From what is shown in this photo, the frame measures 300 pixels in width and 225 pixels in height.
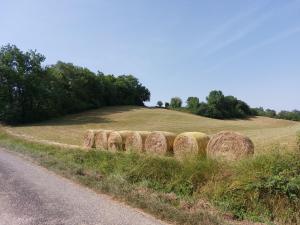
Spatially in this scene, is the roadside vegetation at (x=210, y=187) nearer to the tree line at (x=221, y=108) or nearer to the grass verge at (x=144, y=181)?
the grass verge at (x=144, y=181)

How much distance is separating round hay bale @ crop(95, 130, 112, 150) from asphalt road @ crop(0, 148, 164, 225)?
1297 centimetres

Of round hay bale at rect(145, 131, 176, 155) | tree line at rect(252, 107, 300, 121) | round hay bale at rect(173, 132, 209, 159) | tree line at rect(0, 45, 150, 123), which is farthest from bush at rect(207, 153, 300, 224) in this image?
tree line at rect(252, 107, 300, 121)

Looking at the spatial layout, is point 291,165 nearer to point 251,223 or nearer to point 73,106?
point 251,223

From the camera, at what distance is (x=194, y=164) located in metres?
11.6

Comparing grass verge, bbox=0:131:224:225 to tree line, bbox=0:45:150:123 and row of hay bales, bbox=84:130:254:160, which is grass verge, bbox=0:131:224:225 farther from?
tree line, bbox=0:45:150:123

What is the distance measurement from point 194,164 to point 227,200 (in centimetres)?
A: 216

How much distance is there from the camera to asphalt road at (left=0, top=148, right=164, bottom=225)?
26.9 ft

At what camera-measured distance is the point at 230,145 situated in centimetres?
1684

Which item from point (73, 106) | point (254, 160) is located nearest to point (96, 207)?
point (254, 160)

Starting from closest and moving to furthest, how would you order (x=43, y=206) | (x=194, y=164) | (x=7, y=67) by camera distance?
(x=43, y=206) < (x=194, y=164) < (x=7, y=67)

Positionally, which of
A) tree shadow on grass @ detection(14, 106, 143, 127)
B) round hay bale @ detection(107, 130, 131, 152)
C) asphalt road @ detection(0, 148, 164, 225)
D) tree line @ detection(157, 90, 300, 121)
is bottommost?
asphalt road @ detection(0, 148, 164, 225)

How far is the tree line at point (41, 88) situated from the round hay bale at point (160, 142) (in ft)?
155

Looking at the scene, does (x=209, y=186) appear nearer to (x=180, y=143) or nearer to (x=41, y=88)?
(x=180, y=143)

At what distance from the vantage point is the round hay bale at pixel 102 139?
87.4 feet
